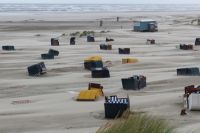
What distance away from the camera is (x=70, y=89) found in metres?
12.8

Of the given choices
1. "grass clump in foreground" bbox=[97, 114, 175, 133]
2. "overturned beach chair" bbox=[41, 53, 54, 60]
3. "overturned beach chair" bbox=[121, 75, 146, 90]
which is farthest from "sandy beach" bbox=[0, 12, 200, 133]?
"grass clump in foreground" bbox=[97, 114, 175, 133]

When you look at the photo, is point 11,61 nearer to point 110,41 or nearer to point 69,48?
point 69,48

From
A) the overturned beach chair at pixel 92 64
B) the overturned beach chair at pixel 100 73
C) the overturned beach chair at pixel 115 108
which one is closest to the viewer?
the overturned beach chair at pixel 115 108

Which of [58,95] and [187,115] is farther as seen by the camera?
[58,95]

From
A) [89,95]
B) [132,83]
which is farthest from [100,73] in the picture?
[89,95]

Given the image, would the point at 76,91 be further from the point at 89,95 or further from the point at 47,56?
the point at 47,56

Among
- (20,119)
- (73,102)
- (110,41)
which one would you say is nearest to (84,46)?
(110,41)

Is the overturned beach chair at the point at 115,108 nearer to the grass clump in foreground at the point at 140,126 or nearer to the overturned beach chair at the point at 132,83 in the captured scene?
the grass clump in foreground at the point at 140,126

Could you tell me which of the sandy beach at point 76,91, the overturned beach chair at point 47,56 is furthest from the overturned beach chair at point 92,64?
the overturned beach chair at point 47,56

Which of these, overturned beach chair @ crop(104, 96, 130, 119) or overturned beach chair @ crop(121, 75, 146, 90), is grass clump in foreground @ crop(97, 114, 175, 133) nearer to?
overturned beach chair @ crop(104, 96, 130, 119)

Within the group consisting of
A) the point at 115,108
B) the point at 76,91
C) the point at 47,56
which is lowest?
the point at 76,91

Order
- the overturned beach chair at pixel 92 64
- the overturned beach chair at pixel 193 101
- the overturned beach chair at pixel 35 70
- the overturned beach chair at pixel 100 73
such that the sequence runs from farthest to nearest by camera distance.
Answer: the overturned beach chair at pixel 92 64, the overturned beach chair at pixel 35 70, the overturned beach chair at pixel 100 73, the overturned beach chair at pixel 193 101

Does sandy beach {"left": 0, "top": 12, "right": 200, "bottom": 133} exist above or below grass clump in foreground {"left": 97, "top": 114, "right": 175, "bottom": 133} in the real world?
below

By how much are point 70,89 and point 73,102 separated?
5.74ft
